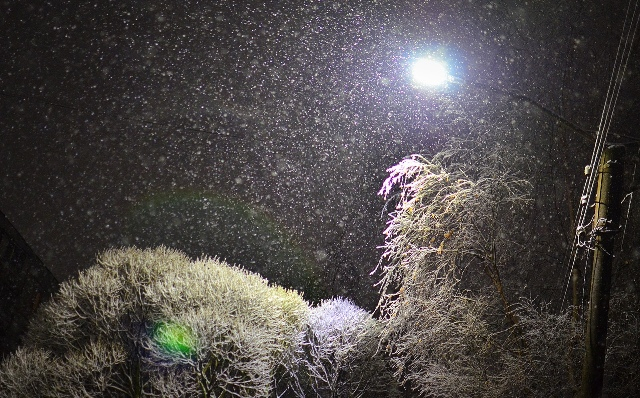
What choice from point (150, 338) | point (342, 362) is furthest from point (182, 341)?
point (342, 362)

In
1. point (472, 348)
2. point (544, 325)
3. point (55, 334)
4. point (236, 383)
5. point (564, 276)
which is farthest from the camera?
point (55, 334)

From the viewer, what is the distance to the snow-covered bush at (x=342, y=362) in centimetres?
2214

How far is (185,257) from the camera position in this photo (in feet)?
87.1

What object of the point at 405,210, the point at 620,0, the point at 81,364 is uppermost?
the point at 620,0

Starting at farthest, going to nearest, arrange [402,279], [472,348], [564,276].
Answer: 1. [564,276]
2. [402,279]
3. [472,348]

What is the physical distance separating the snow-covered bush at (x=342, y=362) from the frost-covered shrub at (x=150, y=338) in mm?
972

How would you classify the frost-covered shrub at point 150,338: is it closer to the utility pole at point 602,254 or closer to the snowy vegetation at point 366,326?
the snowy vegetation at point 366,326

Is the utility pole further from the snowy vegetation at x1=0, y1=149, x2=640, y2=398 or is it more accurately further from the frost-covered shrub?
the frost-covered shrub

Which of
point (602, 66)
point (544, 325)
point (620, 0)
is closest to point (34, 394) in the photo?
point (544, 325)

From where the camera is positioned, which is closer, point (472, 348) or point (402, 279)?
point (472, 348)

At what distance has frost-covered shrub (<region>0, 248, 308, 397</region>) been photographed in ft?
62.2

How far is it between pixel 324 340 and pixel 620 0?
53.4 feet

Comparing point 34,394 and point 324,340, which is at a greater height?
→ point 324,340

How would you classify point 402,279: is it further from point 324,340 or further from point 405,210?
point 324,340
